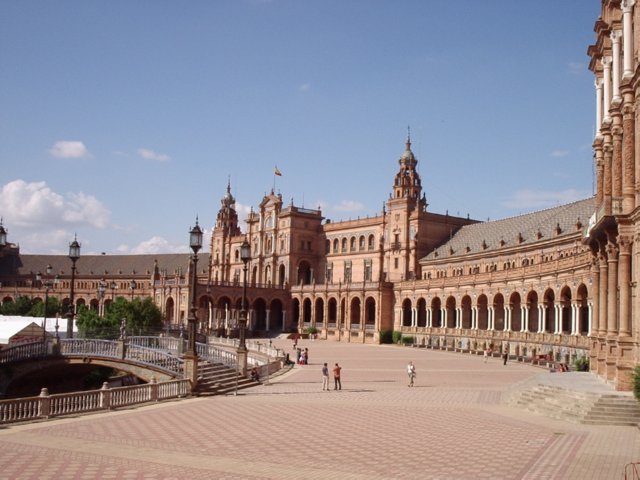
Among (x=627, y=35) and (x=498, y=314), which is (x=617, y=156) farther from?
(x=498, y=314)

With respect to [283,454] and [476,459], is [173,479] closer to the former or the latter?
[283,454]

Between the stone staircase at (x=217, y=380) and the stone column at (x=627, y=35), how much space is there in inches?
840

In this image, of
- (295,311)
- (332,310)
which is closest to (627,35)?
(332,310)

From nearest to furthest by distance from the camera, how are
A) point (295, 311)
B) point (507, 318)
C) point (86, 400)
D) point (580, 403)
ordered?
point (86, 400), point (580, 403), point (507, 318), point (295, 311)

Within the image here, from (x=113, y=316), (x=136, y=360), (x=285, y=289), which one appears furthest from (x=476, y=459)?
(x=285, y=289)

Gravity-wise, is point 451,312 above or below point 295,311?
above

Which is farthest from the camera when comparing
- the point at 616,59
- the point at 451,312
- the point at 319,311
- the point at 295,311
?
the point at 295,311

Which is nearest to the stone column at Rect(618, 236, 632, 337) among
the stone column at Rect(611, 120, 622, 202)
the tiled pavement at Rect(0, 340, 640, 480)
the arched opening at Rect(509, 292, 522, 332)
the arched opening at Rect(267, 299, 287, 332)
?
the stone column at Rect(611, 120, 622, 202)

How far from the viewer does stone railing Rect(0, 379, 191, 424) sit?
23.9 m

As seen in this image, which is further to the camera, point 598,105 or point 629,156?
point 598,105

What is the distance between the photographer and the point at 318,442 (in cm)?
2122

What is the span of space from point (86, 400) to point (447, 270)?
233ft

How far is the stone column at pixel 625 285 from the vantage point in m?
29.9

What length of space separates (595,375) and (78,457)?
1034 inches
